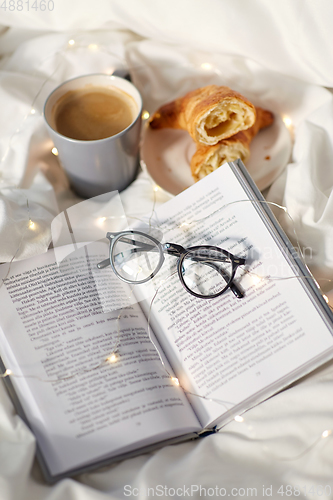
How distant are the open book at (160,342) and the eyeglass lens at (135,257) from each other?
0.03 metres

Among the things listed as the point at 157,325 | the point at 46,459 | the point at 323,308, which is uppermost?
the point at 323,308

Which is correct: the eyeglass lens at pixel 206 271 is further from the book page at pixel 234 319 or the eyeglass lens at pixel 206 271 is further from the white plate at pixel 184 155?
the white plate at pixel 184 155

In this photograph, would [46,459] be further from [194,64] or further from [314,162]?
[194,64]

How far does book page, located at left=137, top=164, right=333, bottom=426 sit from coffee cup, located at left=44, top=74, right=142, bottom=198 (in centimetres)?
18

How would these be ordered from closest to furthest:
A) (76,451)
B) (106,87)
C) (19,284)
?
1. (76,451)
2. (19,284)
3. (106,87)

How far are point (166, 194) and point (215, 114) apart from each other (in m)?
0.21

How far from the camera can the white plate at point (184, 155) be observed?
2.75ft

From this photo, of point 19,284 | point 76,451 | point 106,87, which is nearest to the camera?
point 76,451

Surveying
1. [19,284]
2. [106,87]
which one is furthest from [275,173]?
[19,284]

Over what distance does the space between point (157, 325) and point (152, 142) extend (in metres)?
0.43

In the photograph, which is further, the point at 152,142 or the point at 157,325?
the point at 152,142

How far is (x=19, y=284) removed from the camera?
69cm

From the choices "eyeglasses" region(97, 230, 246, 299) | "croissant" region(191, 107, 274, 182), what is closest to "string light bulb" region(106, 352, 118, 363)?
"eyeglasses" region(97, 230, 246, 299)

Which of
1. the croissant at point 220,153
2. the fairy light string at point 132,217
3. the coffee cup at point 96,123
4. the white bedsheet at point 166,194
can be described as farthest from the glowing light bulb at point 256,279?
the coffee cup at point 96,123
